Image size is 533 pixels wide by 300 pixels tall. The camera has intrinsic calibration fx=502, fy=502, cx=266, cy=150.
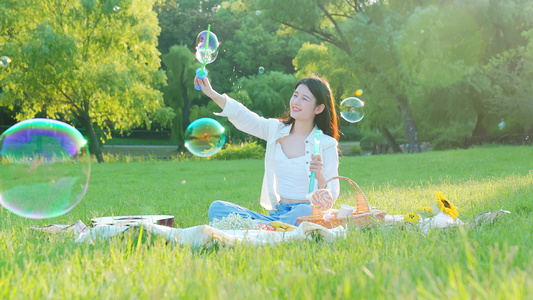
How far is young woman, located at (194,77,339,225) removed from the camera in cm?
439

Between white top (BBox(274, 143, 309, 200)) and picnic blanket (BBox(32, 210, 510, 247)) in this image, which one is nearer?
picnic blanket (BBox(32, 210, 510, 247))

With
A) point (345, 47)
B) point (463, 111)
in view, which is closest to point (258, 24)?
point (345, 47)

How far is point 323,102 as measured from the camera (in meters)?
4.51

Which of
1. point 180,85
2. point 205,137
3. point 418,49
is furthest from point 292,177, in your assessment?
point 180,85

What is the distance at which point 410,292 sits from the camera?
1.78m

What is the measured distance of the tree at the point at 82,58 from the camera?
16.3m

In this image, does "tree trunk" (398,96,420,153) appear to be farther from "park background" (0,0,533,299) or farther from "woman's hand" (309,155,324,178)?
"woman's hand" (309,155,324,178)

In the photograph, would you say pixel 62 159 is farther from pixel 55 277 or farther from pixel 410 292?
pixel 410 292

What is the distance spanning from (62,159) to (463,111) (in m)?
20.2

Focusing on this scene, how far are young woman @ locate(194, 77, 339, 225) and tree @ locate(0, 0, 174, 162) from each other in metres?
13.2

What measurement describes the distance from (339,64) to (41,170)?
21.0 meters

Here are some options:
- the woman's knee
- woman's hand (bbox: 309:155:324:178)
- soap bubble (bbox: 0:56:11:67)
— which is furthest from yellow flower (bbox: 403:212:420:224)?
soap bubble (bbox: 0:56:11:67)

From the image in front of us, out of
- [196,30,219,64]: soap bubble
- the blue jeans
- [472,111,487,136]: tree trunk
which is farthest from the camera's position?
[472,111,487,136]: tree trunk

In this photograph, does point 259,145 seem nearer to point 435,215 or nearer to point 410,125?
point 410,125
